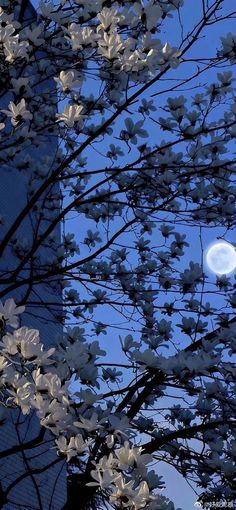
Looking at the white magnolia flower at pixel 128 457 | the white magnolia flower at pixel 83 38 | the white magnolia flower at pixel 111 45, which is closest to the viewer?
the white magnolia flower at pixel 128 457

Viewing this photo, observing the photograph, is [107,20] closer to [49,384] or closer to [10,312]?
[10,312]

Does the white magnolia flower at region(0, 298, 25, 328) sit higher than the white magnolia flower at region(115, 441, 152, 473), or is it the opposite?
the white magnolia flower at region(0, 298, 25, 328)

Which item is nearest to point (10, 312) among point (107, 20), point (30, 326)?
point (107, 20)

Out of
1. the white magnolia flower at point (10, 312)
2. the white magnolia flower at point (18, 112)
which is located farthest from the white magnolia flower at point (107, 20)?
the white magnolia flower at point (10, 312)

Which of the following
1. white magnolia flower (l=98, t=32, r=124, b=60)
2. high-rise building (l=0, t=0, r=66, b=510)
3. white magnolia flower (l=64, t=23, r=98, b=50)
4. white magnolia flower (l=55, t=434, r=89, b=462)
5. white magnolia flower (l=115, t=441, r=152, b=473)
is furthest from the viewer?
high-rise building (l=0, t=0, r=66, b=510)

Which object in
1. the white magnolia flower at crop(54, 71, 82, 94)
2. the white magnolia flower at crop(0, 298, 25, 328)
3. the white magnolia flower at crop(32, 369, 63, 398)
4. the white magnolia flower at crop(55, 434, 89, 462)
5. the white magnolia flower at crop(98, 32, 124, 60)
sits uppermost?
the white magnolia flower at crop(98, 32, 124, 60)

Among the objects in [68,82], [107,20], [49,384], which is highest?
[107,20]

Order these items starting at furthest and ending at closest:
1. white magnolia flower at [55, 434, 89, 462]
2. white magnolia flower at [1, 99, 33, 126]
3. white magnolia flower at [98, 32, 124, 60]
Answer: white magnolia flower at [98, 32, 124, 60], white magnolia flower at [1, 99, 33, 126], white magnolia flower at [55, 434, 89, 462]

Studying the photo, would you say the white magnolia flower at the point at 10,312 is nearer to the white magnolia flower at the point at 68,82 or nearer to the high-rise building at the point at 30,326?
the white magnolia flower at the point at 68,82

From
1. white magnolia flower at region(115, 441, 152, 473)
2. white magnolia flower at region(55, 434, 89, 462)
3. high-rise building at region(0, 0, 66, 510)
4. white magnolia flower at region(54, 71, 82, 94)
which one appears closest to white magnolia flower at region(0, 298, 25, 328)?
white magnolia flower at region(55, 434, 89, 462)

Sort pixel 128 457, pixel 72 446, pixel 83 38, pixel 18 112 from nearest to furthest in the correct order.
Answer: pixel 128 457 → pixel 72 446 → pixel 18 112 → pixel 83 38

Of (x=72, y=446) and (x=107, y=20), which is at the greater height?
(x=107, y=20)

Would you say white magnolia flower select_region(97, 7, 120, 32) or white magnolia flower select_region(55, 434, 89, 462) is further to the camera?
white magnolia flower select_region(97, 7, 120, 32)

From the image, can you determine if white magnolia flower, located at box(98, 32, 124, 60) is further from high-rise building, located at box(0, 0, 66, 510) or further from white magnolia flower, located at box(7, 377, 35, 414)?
high-rise building, located at box(0, 0, 66, 510)
